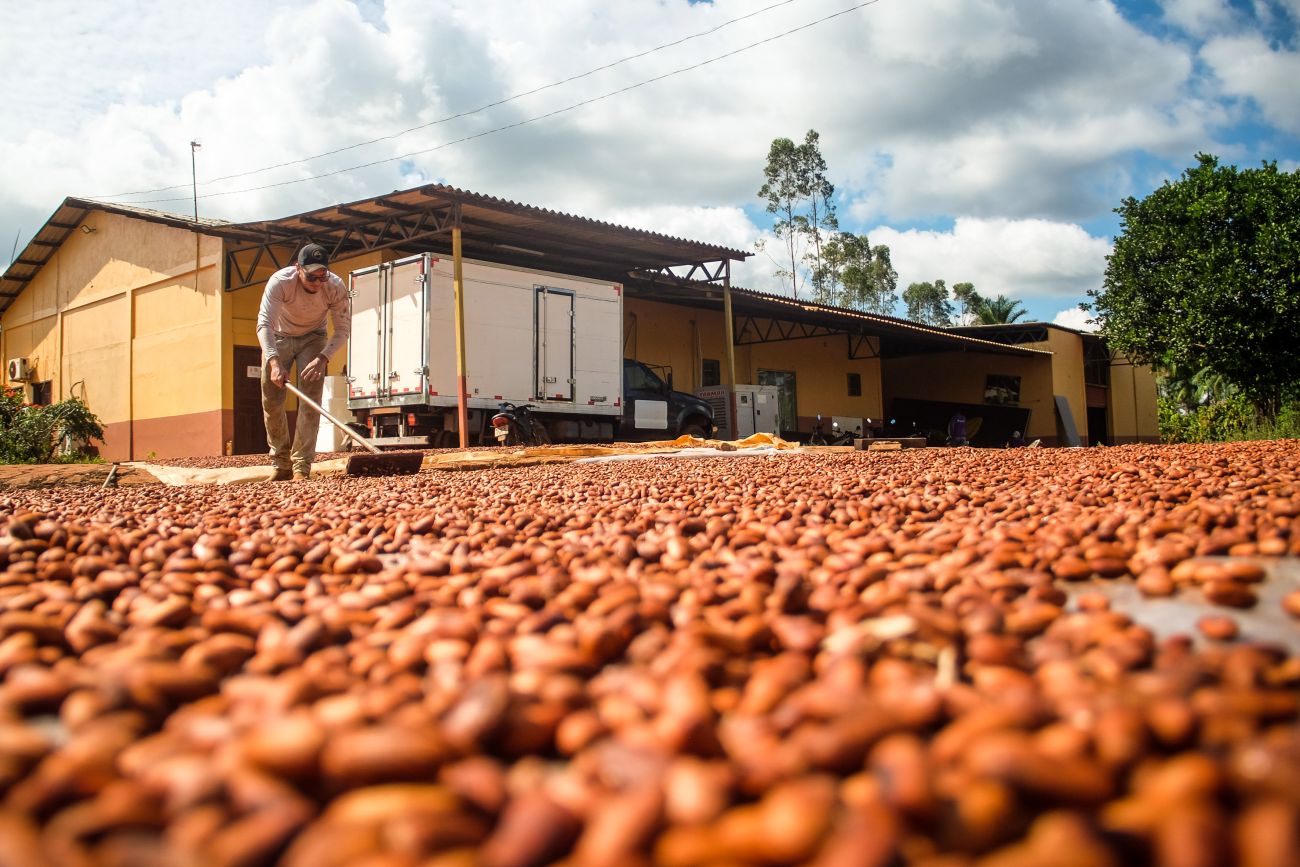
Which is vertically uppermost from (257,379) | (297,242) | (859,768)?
(297,242)

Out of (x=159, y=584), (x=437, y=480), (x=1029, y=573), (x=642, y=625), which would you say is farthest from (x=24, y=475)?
(x=1029, y=573)

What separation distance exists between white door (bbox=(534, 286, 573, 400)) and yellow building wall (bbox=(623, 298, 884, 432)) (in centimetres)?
309

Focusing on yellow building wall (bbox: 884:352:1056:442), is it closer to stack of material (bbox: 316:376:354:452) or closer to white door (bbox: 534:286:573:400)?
white door (bbox: 534:286:573:400)

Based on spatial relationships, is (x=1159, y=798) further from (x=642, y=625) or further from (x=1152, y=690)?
(x=642, y=625)

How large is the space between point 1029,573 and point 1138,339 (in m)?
15.2

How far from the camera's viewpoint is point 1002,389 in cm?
2431

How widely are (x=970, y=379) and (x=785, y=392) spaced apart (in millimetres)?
7924

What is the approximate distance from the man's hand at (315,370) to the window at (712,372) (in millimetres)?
12879

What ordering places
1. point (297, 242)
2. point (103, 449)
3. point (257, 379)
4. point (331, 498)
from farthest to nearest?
point (103, 449)
point (257, 379)
point (297, 242)
point (331, 498)

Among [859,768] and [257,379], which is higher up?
[257,379]

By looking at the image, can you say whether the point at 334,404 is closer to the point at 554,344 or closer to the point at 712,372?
the point at 554,344

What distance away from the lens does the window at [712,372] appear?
18.9m

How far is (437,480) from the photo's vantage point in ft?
17.9

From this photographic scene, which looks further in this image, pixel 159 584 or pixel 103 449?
pixel 103 449
